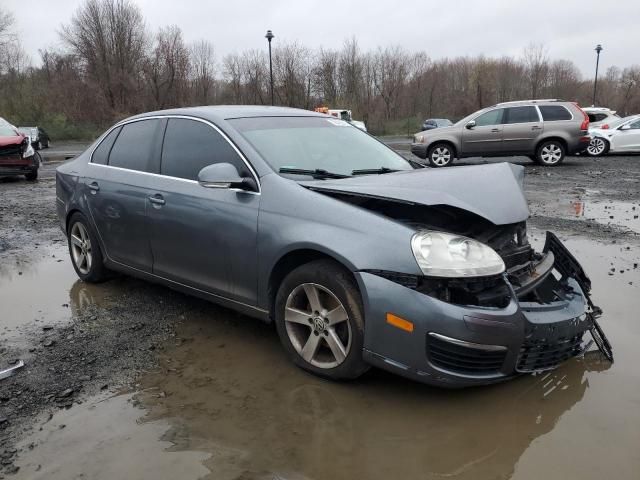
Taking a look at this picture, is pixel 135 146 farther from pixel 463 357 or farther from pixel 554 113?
pixel 554 113

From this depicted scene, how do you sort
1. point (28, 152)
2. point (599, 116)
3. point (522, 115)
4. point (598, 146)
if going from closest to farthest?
point (28, 152) → point (522, 115) → point (598, 146) → point (599, 116)

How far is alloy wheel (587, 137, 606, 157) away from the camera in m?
18.3

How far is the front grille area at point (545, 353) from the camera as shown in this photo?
9.25 ft

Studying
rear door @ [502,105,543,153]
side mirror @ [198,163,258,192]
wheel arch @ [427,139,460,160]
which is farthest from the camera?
wheel arch @ [427,139,460,160]

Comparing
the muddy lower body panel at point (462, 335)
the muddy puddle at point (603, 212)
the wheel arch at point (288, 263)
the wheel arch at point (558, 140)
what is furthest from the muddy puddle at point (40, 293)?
the wheel arch at point (558, 140)

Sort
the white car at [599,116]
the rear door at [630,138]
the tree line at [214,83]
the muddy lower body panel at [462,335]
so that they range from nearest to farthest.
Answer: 1. the muddy lower body panel at [462,335]
2. the rear door at [630,138]
3. the white car at [599,116]
4. the tree line at [214,83]

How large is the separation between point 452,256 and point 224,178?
1525 mm

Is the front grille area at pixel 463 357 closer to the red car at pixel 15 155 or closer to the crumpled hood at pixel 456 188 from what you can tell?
the crumpled hood at pixel 456 188

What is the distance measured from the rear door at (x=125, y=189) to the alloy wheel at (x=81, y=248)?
1.21ft

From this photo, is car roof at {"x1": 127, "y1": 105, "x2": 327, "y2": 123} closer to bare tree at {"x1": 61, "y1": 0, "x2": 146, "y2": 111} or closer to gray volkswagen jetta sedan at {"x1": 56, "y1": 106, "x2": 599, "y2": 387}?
gray volkswagen jetta sedan at {"x1": 56, "y1": 106, "x2": 599, "y2": 387}

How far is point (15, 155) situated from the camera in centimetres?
1357

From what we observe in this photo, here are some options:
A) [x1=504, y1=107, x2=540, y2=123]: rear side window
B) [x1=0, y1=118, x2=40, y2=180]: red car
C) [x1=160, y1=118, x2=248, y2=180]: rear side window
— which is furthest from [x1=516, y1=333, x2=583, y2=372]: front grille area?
[x1=0, y1=118, x2=40, y2=180]: red car

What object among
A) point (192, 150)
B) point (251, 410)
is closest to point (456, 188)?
point (251, 410)

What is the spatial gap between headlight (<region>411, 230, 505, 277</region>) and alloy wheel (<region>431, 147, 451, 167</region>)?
1351cm
